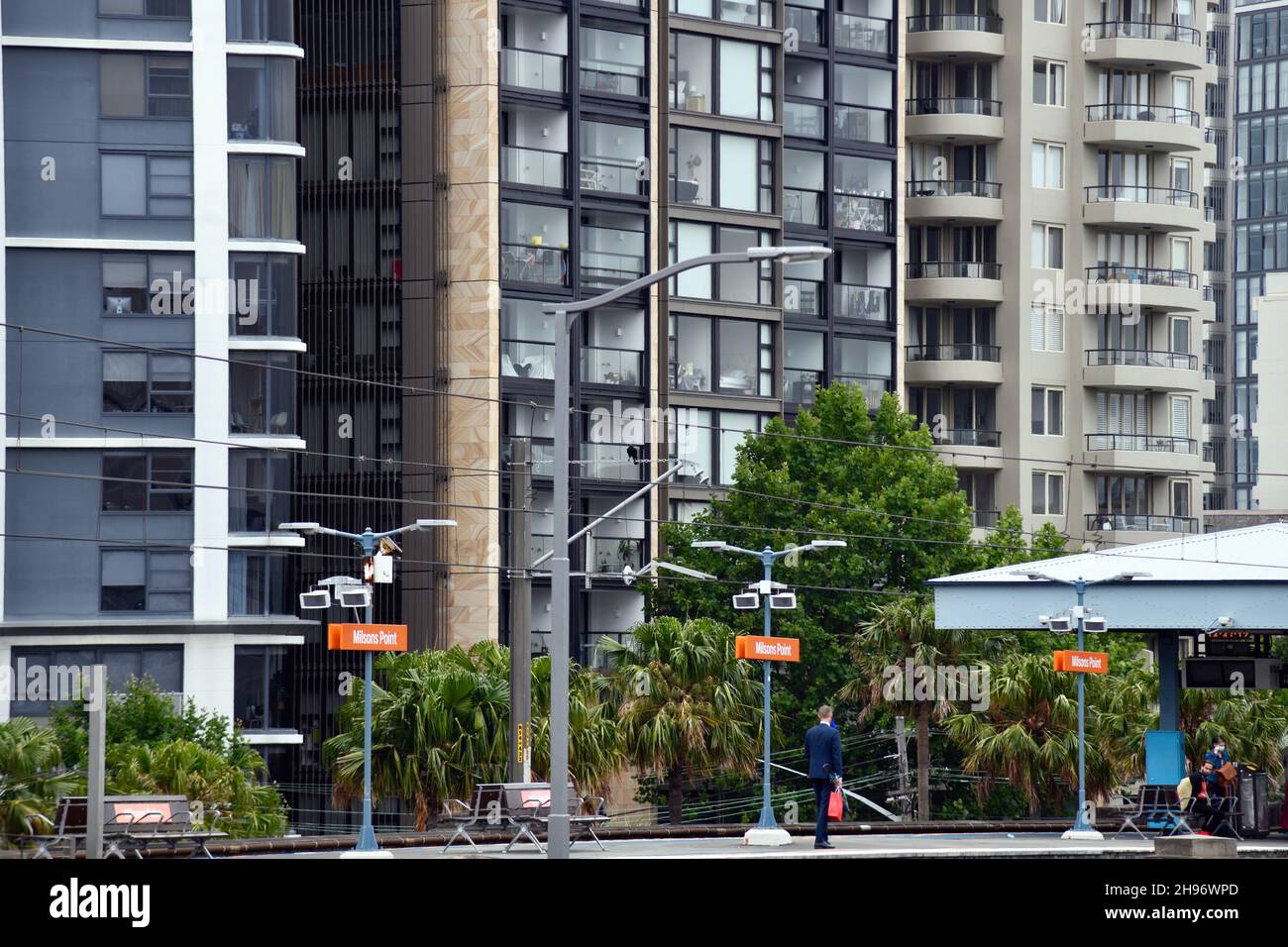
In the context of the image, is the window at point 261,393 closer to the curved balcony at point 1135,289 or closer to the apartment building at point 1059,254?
the apartment building at point 1059,254

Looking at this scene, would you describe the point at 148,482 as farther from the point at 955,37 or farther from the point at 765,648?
the point at 955,37

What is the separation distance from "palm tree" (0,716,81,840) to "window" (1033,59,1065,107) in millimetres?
57537

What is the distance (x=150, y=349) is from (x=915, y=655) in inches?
817

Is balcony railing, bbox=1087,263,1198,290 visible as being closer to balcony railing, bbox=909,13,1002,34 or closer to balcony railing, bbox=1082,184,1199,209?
balcony railing, bbox=1082,184,1199,209

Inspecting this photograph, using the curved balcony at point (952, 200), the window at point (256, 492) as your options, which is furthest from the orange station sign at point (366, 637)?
the curved balcony at point (952, 200)

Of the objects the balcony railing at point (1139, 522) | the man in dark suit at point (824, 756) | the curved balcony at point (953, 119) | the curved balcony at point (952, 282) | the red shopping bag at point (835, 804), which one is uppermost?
the curved balcony at point (953, 119)

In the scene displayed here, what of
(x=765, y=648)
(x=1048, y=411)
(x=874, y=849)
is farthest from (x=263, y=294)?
(x=1048, y=411)

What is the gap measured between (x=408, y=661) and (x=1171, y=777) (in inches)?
635

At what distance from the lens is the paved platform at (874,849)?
3272cm

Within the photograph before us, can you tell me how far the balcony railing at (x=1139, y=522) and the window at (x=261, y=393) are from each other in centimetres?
3585

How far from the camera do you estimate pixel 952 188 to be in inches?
3428

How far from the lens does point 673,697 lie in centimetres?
5484

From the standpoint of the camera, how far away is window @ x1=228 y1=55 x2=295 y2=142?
6456 centimetres
